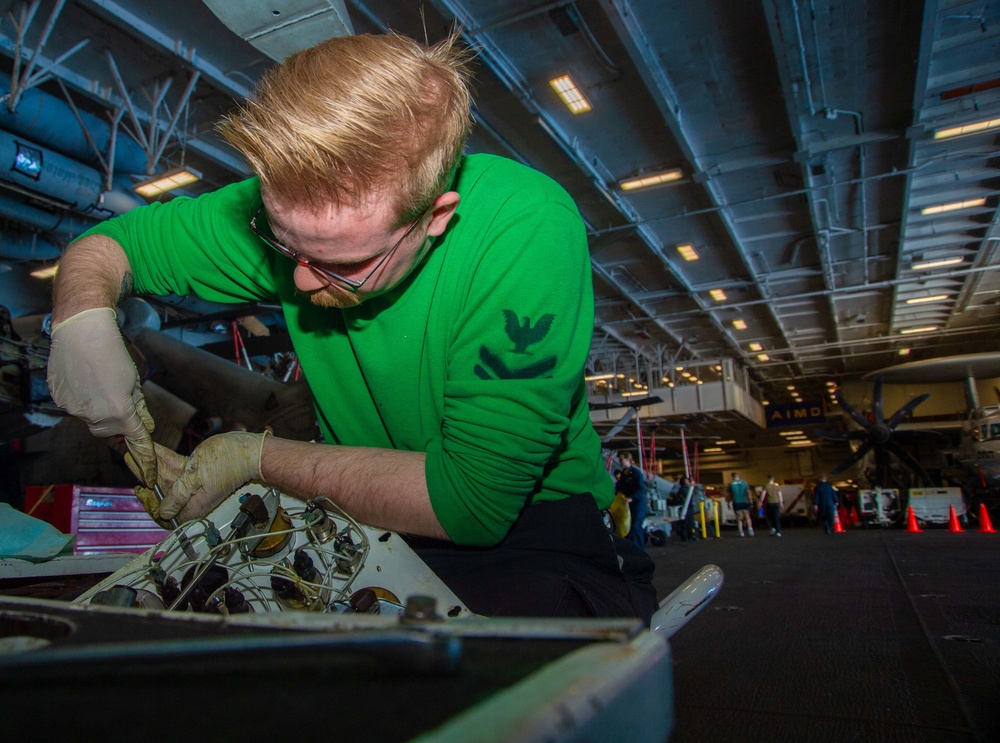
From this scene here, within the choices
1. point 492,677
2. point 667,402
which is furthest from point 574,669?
A: point 667,402

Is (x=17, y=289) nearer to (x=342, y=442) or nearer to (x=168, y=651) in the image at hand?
(x=342, y=442)

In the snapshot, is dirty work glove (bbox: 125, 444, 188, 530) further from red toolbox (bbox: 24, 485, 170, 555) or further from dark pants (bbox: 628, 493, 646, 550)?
dark pants (bbox: 628, 493, 646, 550)

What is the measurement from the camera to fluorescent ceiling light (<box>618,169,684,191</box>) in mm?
9562

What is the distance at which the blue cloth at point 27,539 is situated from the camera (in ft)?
4.68

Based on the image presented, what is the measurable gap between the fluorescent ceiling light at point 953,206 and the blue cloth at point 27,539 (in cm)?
1326

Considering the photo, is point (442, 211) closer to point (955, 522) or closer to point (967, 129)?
point (967, 129)

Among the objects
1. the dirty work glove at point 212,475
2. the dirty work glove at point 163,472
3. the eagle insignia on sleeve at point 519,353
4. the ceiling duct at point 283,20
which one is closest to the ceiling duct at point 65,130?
the ceiling duct at point 283,20

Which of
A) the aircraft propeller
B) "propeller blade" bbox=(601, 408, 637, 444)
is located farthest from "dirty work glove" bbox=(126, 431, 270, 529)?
the aircraft propeller

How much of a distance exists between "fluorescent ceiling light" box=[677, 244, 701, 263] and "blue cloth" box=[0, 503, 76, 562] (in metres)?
12.2

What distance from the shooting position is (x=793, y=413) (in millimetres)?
24953

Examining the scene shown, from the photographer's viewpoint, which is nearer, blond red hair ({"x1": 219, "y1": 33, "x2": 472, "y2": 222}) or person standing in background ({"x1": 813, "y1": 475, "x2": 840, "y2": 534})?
blond red hair ({"x1": 219, "y1": 33, "x2": 472, "y2": 222})

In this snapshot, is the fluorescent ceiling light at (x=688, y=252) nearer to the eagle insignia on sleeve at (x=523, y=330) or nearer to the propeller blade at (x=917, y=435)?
the propeller blade at (x=917, y=435)

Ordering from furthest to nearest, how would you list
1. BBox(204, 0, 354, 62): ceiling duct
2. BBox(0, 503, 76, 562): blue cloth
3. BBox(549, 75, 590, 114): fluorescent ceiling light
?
BBox(549, 75, 590, 114): fluorescent ceiling light < BBox(204, 0, 354, 62): ceiling duct < BBox(0, 503, 76, 562): blue cloth

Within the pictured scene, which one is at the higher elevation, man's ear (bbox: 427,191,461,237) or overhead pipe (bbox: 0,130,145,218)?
overhead pipe (bbox: 0,130,145,218)
